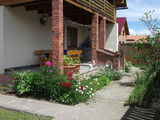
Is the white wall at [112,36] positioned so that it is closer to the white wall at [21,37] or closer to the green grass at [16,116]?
the white wall at [21,37]

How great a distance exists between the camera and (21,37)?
9180 mm

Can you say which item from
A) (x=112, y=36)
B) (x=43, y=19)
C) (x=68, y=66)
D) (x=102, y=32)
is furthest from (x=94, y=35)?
(x=112, y=36)

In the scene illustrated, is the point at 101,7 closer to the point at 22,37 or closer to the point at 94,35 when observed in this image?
the point at 94,35

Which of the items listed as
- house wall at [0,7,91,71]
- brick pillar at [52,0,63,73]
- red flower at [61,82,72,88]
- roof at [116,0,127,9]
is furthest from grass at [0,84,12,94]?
roof at [116,0,127,9]

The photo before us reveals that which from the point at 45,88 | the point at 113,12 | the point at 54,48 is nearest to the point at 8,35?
the point at 54,48

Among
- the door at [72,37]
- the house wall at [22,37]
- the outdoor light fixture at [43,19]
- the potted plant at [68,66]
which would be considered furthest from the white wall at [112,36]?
the potted plant at [68,66]

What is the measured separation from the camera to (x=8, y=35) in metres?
8.44

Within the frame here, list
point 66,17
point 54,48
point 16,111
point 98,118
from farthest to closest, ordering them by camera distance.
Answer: point 66,17 < point 54,48 < point 16,111 < point 98,118

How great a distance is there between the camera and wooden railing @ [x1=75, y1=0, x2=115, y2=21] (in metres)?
9.42

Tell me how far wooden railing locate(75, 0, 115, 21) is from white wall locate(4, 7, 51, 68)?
256cm

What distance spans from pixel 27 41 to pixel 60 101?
5.05 meters

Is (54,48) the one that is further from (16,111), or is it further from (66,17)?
(66,17)

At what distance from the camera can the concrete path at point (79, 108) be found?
14.0ft

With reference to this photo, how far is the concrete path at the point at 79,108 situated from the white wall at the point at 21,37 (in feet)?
11.1
